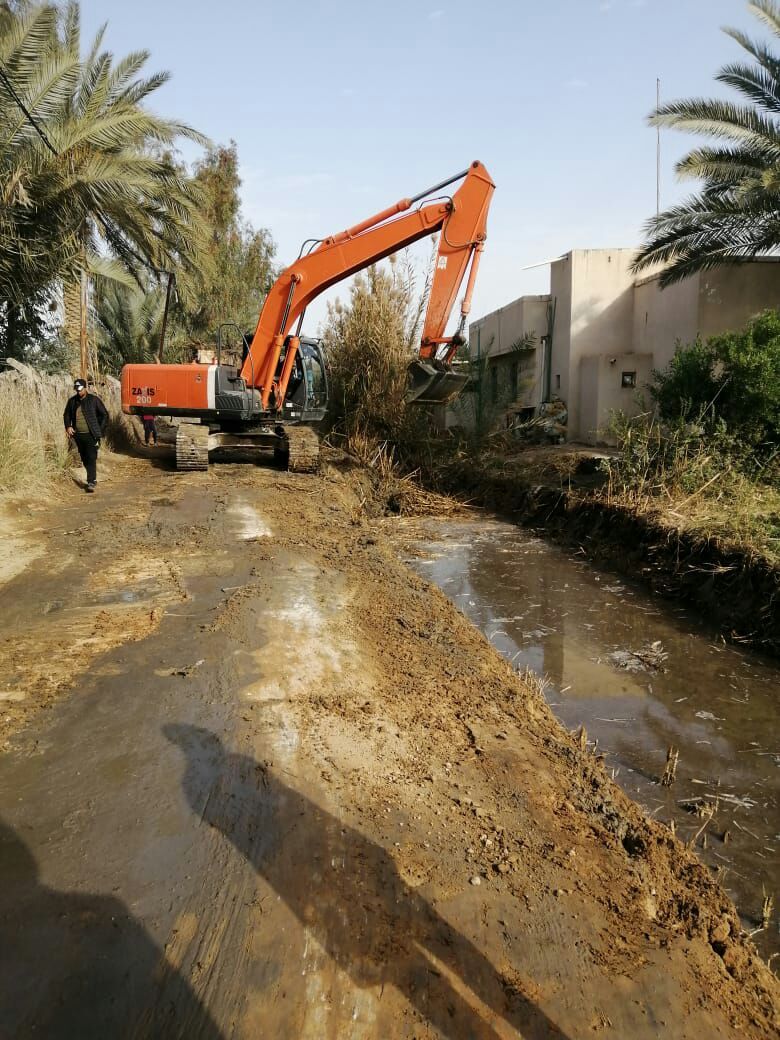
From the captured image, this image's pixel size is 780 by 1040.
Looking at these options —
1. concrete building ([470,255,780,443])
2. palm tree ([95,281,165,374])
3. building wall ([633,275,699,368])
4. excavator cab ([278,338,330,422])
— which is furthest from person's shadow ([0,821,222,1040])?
palm tree ([95,281,165,374])

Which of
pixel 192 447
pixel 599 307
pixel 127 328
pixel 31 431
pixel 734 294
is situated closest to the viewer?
pixel 31 431

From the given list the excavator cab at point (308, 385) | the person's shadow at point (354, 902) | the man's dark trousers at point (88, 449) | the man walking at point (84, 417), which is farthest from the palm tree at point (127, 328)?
the person's shadow at point (354, 902)

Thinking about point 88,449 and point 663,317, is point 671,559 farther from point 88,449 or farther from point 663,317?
point 663,317

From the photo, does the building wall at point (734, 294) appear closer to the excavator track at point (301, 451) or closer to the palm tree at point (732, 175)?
the palm tree at point (732, 175)

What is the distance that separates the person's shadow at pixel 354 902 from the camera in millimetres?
2201

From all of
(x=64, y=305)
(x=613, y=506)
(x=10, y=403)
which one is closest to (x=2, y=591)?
(x=10, y=403)

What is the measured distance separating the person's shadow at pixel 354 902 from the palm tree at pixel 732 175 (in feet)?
39.1

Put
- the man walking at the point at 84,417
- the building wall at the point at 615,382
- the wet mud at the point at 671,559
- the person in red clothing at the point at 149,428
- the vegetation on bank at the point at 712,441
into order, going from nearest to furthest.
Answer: the wet mud at the point at 671,559 < the vegetation on bank at the point at 712,441 < the man walking at the point at 84,417 < the person in red clothing at the point at 149,428 < the building wall at the point at 615,382

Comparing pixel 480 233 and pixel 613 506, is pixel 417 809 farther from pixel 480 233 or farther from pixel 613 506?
pixel 480 233

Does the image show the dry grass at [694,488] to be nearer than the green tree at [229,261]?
Yes

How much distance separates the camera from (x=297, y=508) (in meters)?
9.94

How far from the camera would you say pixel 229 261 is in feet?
82.8

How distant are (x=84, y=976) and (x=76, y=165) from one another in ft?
46.4

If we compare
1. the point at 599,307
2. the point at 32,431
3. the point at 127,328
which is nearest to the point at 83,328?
the point at 32,431
